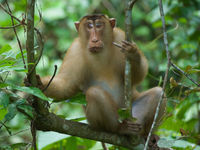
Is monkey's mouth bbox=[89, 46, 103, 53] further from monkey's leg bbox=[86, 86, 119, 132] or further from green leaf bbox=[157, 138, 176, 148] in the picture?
green leaf bbox=[157, 138, 176, 148]

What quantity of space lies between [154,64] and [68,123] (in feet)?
18.4

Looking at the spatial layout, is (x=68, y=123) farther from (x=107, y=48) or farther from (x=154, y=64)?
(x=154, y=64)

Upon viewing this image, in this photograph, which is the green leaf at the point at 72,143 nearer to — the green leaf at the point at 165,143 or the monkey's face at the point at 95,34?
the monkey's face at the point at 95,34

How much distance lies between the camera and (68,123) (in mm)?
3320

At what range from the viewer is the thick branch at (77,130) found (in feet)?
10.6

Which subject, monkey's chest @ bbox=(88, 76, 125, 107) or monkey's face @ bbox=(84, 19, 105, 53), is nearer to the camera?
monkey's face @ bbox=(84, 19, 105, 53)

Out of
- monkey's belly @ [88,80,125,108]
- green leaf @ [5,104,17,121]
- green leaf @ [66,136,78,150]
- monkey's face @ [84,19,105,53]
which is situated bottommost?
green leaf @ [66,136,78,150]

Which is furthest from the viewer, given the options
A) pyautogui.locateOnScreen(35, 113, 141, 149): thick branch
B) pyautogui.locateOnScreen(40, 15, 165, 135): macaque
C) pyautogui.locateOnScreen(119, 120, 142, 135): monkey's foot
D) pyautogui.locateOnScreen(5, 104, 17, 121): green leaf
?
pyautogui.locateOnScreen(40, 15, 165, 135): macaque

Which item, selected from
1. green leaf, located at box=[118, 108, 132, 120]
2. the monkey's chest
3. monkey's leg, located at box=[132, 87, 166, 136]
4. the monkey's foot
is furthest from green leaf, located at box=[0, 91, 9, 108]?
monkey's leg, located at box=[132, 87, 166, 136]

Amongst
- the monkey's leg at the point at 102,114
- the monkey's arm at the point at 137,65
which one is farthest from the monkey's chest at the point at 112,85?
the monkey's leg at the point at 102,114

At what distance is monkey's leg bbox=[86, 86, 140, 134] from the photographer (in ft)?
11.7

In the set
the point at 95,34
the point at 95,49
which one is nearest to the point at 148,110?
the point at 95,49

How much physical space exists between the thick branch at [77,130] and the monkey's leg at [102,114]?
0.31 feet

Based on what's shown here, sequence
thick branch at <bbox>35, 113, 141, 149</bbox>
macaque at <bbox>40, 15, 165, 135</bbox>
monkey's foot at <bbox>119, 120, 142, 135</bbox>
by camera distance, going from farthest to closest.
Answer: macaque at <bbox>40, 15, 165, 135</bbox>, monkey's foot at <bbox>119, 120, 142, 135</bbox>, thick branch at <bbox>35, 113, 141, 149</bbox>
